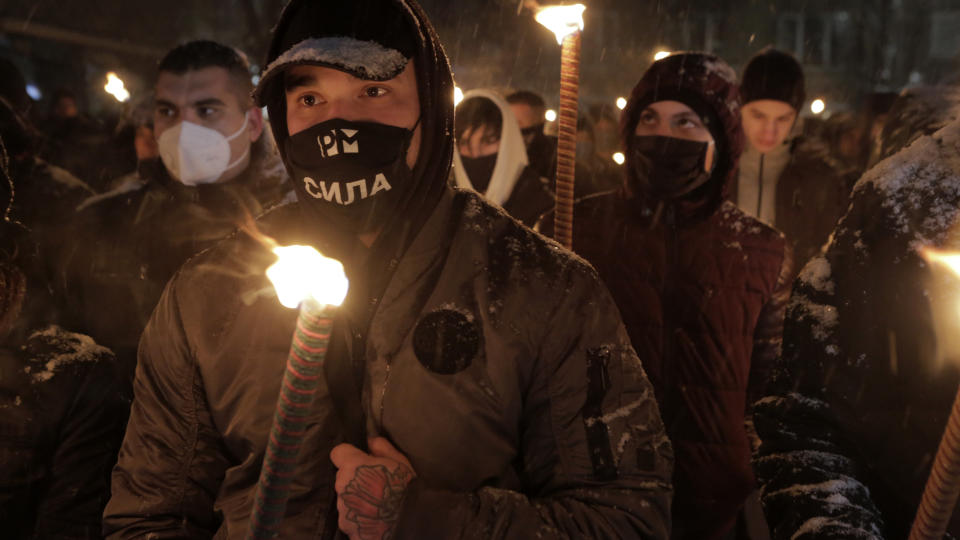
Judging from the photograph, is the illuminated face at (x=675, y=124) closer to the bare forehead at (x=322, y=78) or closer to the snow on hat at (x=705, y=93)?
the snow on hat at (x=705, y=93)

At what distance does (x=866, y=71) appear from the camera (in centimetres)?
3778

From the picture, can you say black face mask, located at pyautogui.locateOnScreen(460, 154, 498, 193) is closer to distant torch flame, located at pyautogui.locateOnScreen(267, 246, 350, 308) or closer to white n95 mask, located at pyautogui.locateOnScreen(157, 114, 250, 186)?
white n95 mask, located at pyautogui.locateOnScreen(157, 114, 250, 186)

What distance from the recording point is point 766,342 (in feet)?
10.8

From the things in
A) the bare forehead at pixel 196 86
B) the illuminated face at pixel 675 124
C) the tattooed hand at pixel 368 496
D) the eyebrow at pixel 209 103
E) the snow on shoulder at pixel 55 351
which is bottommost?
the tattooed hand at pixel 368 496

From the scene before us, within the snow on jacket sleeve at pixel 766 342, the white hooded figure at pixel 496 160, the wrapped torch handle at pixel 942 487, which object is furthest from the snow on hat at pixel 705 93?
the wrapped torch handle at pixel 942 487

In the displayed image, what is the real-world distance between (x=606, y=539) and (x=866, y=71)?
42.1m

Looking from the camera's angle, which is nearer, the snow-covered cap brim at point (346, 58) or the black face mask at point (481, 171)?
the snow-covered cap brim at point (346, 58)

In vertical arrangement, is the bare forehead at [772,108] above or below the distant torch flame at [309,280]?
above

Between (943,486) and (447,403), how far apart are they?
3.25 ft

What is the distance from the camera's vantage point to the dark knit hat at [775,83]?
19.2 ft

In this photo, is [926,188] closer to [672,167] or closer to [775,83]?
[672,167]

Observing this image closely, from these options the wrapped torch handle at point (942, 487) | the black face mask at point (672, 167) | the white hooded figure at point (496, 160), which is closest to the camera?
the wrapped torch handle at point (942, 487)

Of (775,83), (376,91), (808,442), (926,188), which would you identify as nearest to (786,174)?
(775,83)

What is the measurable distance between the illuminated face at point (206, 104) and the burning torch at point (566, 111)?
1.70m
